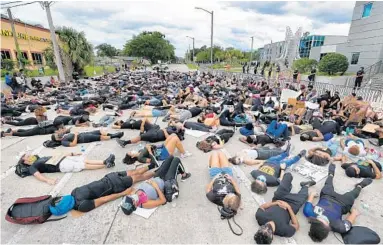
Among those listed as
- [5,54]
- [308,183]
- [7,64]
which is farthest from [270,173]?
[5,54]

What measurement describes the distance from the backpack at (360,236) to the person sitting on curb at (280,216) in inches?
25.7

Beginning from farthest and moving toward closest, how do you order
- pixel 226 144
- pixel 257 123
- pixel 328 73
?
pixel 328 73 < pixel 257 123 < pixel 226 144

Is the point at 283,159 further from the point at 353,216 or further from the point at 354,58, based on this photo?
the point at 354,58

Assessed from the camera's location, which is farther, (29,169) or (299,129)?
(299,129)

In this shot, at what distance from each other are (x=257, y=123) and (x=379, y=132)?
145 inches

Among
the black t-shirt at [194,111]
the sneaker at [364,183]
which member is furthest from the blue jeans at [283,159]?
the black t-shirt at [194,111]

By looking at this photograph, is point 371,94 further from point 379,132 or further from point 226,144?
point 226,144

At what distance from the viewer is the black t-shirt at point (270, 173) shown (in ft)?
13.5

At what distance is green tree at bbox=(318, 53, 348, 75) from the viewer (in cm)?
1870

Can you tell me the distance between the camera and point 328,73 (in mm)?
20078

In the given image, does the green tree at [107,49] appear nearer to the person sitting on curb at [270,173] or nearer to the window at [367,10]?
the window at [367,10]

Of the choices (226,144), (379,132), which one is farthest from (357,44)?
(226,144)

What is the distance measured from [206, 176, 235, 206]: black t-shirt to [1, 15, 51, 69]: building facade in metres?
26.6

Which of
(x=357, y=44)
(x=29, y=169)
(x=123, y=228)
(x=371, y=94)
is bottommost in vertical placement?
(x=123, y=228)
